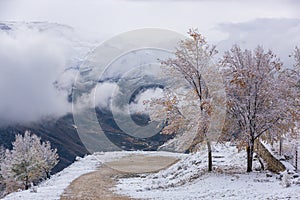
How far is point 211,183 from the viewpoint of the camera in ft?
72.0

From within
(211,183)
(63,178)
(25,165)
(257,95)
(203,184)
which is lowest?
(25,165)

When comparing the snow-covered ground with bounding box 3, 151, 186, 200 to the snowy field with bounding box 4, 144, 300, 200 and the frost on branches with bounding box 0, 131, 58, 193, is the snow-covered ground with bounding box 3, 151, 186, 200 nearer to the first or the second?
the snowy field with bounding box 4, 144, 300, 200

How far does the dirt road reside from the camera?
895 inches

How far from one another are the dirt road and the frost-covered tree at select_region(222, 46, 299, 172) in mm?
7668

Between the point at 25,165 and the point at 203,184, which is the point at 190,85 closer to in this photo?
the point at 203,184

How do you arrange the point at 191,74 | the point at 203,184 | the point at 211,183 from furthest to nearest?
the point at 191,74 < the point at 203,184 < the point at 211,183

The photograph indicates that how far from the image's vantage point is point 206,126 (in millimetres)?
23469

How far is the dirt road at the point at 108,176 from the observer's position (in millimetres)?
22720

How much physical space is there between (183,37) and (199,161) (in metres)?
9.42

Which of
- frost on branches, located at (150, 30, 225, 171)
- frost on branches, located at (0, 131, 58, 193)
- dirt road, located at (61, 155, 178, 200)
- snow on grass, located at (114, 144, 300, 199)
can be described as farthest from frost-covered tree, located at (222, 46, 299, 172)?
frost on branches, located at (0, 131, 58, 193)

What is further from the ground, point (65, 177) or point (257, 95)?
point (257, 95)

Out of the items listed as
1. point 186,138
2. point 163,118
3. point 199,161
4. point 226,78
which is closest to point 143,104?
point 163,118

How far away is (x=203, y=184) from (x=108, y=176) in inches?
447

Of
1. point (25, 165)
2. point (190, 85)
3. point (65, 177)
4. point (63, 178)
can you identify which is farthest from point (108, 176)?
point (25, 165)
